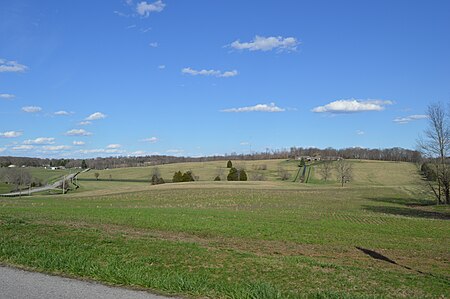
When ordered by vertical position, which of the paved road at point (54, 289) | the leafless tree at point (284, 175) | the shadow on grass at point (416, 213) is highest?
the paved road at point (54, 289)

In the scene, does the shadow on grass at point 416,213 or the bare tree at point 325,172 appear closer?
the shadow on grass at point 416,213

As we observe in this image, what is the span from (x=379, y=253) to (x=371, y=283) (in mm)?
7856

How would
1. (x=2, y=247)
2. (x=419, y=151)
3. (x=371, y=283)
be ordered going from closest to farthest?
(x=371, y=283) < (x=2, y=247) < (x=419, y=151)

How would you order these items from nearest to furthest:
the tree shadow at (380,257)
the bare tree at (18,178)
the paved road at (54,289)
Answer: the paved road at (54,289), the tree shadow at (380,257), the bare tree at (18,178)

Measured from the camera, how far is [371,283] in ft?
32.6

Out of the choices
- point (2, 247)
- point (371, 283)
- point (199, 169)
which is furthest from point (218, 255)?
point (199, 169)

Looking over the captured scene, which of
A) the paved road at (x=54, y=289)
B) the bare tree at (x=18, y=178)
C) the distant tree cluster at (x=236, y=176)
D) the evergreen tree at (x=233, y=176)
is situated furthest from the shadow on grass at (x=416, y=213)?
the bare tree at (x=18, y=178)

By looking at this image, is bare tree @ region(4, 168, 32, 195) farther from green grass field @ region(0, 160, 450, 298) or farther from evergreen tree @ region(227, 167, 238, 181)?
green grass field @ region(0, 160, 450, 298)

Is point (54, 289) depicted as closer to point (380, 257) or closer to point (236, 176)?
point (380, 257)

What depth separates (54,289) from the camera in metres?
7.04

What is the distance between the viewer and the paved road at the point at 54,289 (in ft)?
21.8

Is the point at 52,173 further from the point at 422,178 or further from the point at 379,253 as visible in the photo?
the point at 379,253

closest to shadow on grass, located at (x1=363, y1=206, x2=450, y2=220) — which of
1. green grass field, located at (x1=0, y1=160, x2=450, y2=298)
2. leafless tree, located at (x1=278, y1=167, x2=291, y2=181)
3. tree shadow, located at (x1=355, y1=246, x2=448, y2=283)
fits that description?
green grass field, located at (x1=0, y1=160, x2=450, y2=298)

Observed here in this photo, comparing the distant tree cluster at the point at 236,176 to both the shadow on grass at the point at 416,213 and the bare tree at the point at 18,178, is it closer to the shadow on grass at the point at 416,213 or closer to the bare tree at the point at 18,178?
the bare tree at the point at 18,178
